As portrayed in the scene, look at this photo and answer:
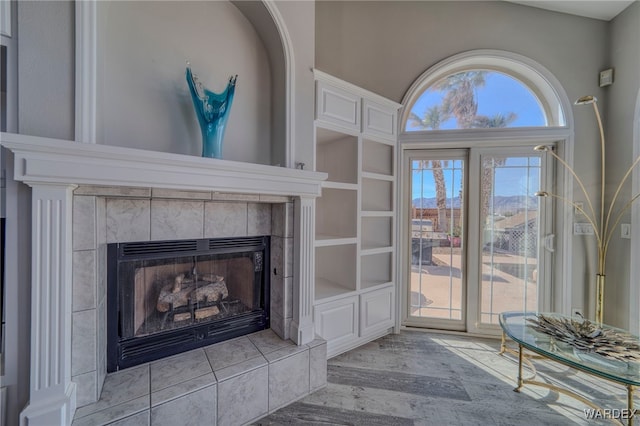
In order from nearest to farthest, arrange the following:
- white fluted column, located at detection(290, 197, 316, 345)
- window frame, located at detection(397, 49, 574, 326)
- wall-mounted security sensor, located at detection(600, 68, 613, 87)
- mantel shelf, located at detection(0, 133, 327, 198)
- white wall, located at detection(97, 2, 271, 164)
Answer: mantel shelf, located at detection(0, 133, 327, 198), white wall, located at detection(97, 2, 271, 164), white fluted column, located at detection(290, 197, 316, 345), wall-mounted security sensor, located at detection(600, 68, 613, 87), window frame, located at detection(397, 49, 574, 326)

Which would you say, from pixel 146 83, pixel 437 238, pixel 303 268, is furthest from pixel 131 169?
pixel 437 238

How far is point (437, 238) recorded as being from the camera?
2.72m

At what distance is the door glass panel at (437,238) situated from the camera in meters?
2.69

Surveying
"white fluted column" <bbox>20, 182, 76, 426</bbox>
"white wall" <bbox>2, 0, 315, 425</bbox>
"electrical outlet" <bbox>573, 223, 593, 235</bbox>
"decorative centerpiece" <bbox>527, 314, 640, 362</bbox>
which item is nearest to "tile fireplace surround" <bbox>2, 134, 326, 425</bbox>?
"white fluted column" <bbox>20, 182, 76, 426</bbox>

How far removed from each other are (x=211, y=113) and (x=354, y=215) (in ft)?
4.71

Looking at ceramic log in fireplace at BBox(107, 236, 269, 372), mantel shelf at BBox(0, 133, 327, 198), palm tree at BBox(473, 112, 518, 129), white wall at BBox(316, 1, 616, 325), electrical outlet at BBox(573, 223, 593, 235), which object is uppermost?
white wall at BBox(316, 1, 616, 325)

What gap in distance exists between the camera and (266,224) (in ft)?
6.45

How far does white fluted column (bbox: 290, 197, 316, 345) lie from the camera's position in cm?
180

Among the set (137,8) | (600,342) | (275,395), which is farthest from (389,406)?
(137,8)

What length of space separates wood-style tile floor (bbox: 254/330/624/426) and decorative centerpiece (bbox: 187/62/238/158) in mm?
1707

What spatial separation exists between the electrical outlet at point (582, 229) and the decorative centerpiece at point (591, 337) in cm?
94

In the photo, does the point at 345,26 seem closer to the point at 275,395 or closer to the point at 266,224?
the point at 266,224

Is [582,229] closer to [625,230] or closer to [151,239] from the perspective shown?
[625,230]

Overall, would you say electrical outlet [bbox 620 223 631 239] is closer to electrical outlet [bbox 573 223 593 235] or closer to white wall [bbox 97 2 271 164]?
electrical outlet [bbox 573 223 593 235]
